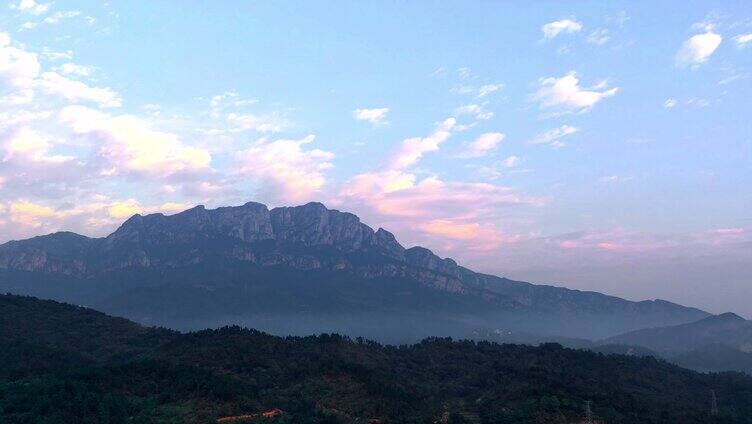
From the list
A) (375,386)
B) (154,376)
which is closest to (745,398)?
(375,386)

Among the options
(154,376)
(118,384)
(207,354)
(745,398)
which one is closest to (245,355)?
(207,354)

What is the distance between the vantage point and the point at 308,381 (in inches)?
4092

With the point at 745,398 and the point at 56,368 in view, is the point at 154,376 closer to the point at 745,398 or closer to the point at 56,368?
the point at 56,368

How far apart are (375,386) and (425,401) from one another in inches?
384

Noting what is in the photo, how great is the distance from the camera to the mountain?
8362 cm

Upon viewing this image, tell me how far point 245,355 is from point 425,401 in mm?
36852

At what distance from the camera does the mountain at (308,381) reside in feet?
274

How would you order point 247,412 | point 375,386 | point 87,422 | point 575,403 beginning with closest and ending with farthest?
point 87,422 → point 247,412 → point 575,403 → point 375,386

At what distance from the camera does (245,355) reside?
119 m

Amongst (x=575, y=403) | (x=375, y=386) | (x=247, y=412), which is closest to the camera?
(x=247, y=412)

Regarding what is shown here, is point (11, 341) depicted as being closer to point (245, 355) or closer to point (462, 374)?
point (245, 355)

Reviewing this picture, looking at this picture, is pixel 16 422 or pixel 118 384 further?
pixel 118 384

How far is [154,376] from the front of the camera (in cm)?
9525

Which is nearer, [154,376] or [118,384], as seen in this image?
[118,384]
